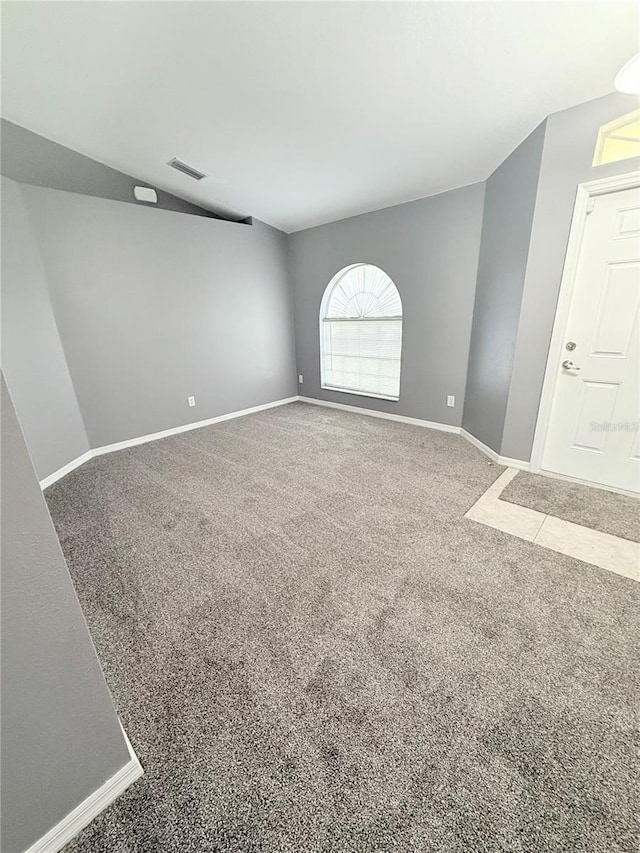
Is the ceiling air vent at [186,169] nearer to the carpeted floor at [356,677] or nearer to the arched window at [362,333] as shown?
the arched window at [362,333]

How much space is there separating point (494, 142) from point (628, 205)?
1.06 m

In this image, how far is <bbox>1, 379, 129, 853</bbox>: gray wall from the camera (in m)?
0.60

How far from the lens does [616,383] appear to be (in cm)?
217

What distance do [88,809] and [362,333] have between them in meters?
4.27

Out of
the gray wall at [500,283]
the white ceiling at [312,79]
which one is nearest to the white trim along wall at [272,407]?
the gray wall at [500,283]

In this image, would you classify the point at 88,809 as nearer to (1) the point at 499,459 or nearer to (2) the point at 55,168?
(1) the point at 499,459

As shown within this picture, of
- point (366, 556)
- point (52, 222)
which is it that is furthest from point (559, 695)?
point (52, 222)

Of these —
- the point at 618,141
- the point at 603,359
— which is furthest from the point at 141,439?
the point at 618,141

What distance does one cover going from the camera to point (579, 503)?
2141 millimetres

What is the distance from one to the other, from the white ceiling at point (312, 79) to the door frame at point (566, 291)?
0.51 m

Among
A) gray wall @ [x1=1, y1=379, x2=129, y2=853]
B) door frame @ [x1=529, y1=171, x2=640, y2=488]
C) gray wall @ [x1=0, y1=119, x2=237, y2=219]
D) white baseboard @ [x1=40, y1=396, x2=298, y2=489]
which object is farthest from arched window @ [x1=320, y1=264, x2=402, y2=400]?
gray wall @ [x1=1, y1=379, x2=129, y2=853]

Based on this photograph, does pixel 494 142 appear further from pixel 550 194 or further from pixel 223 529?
pixel 223 529

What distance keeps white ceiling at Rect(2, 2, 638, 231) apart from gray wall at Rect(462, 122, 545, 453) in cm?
19

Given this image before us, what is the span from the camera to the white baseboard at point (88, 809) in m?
0.74
